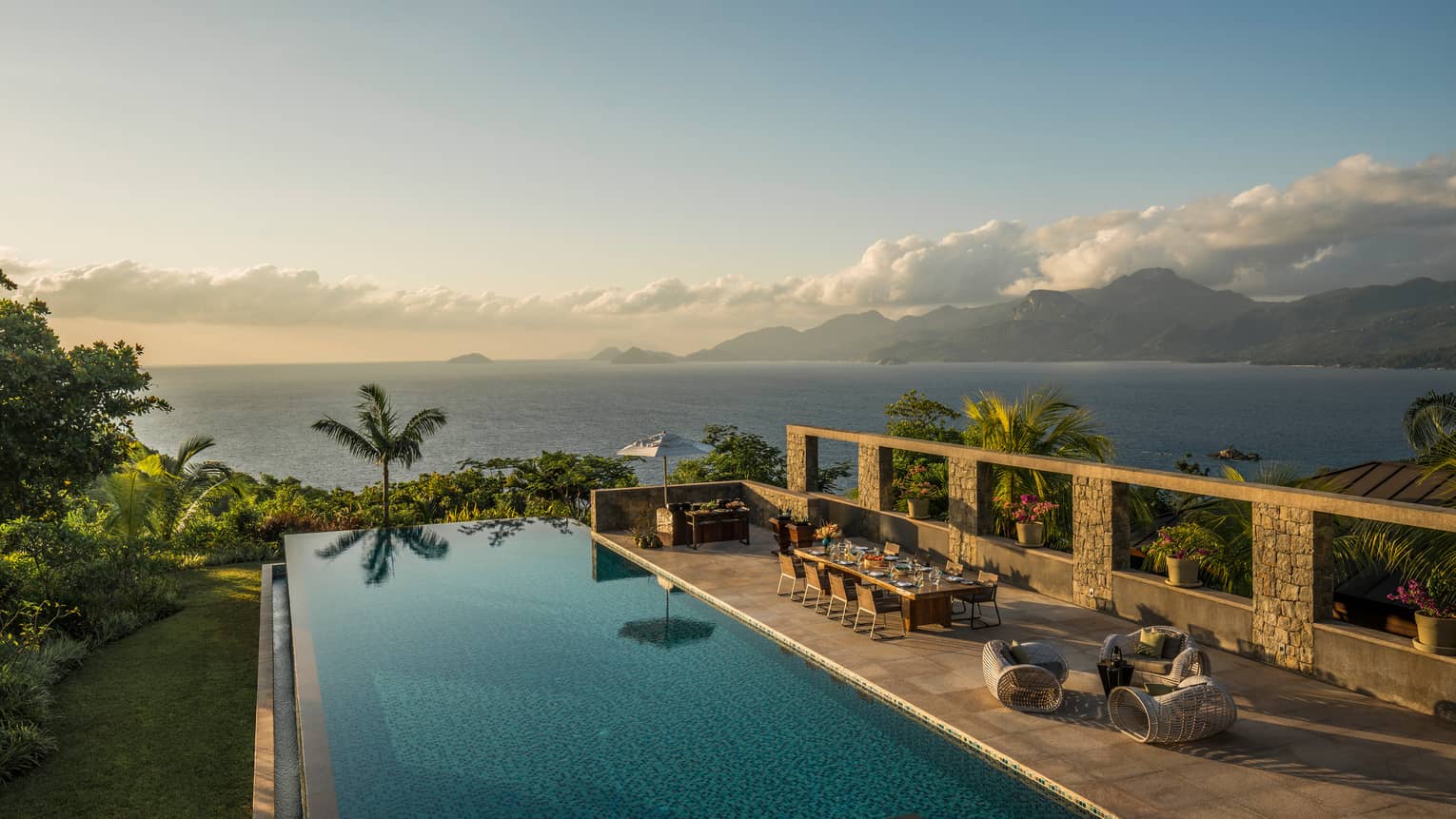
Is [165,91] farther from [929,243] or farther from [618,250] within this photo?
[929,243]

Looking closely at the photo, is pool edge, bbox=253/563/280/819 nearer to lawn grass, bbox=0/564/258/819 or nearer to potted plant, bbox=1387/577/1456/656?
lawn grass, bbox=0/564/258/819

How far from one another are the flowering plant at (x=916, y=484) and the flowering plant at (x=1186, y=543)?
4870 millimetres

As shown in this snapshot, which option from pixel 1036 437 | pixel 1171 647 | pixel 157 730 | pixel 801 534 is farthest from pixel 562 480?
pixel 1171 647

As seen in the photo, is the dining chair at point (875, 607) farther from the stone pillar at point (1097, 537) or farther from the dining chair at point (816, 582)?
the stone pillar at point (1097, 537)

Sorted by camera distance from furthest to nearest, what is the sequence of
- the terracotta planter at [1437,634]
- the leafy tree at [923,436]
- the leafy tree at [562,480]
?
the leafy tree at [562,480]
the leafy tree at [923,436]
the terracotta planter at [1437,634]

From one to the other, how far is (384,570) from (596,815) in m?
11.0

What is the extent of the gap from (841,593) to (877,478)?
15.2ft

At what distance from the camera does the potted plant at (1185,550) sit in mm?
10266

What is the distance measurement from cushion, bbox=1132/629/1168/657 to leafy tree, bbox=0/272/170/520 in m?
10.5

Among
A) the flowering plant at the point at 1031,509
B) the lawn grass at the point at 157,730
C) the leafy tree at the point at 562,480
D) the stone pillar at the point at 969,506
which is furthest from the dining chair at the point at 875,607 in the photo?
the leafy tree at the point at 562,480

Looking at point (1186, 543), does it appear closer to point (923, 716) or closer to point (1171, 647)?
point (1171, 647)

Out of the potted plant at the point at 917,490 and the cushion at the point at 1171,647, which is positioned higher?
the potted plant at the point at 917,490

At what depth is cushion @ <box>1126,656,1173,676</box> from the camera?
8578 mm

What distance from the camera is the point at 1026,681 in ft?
26.6
